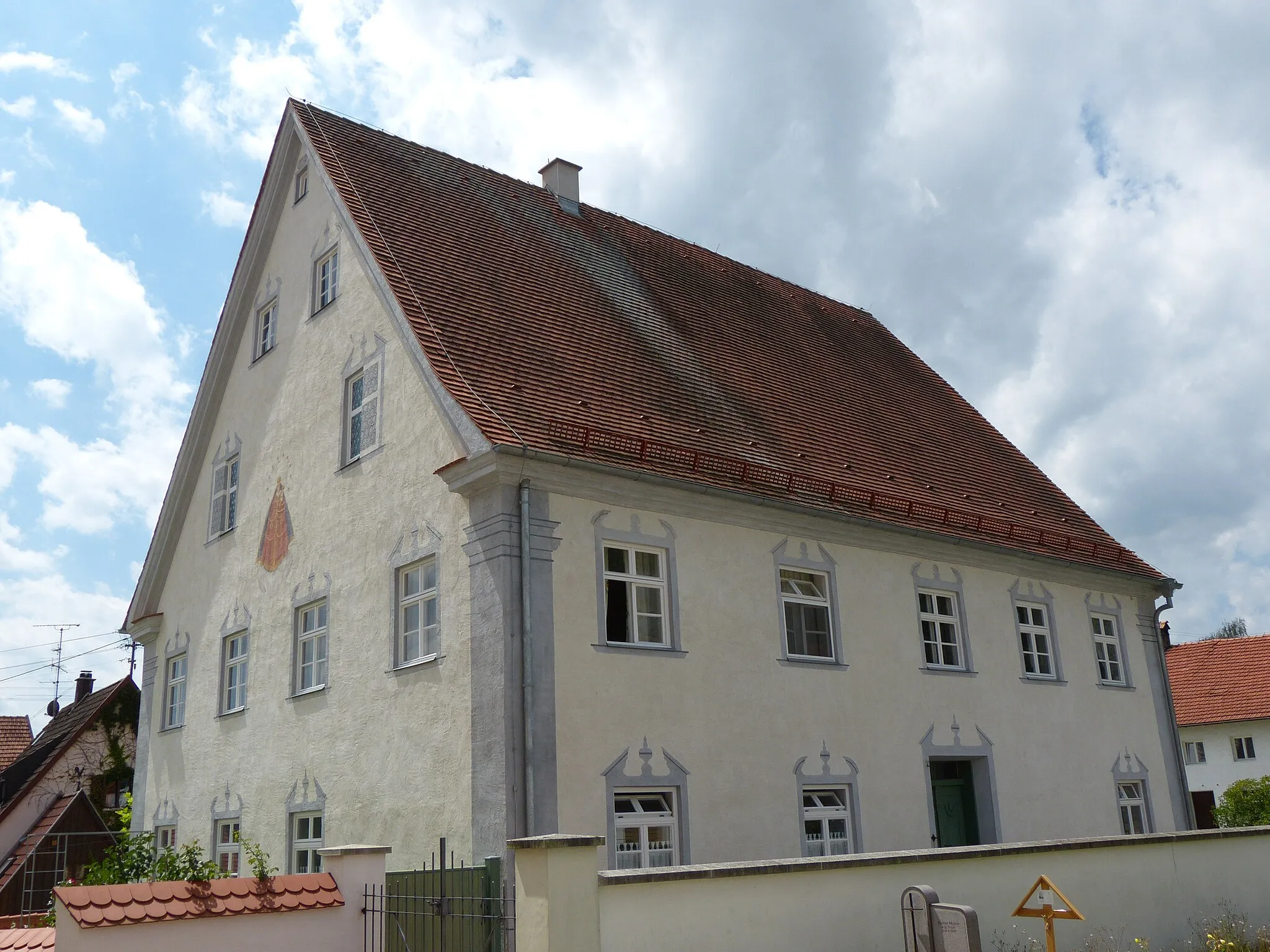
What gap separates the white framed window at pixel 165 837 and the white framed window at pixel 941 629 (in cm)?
1180

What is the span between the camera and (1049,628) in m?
19.0

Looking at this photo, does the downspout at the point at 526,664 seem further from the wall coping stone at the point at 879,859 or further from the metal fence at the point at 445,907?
the wall coping stone at the point at 879,859

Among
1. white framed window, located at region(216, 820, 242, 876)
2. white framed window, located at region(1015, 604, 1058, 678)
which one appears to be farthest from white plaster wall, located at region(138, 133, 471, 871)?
white framed window, located at region(1015, 604, 1058, 678)

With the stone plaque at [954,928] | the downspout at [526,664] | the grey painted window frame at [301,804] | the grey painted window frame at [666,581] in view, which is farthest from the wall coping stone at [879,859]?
the grey painted window frame at [301,804]

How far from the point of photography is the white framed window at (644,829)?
1252 centimetres

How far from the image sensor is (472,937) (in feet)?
35.6

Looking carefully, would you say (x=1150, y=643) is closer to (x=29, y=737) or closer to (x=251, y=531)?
(x=251, y=531)

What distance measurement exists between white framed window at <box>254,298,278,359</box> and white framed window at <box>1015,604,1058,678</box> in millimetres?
12448

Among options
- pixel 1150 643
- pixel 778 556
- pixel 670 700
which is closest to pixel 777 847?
pixel 670 700

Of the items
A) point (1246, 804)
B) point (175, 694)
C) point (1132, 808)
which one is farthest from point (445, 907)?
point (1246, 804)

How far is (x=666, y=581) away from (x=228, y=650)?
307 inches

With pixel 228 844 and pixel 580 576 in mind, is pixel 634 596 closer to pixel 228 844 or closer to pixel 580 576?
pixel 580 576

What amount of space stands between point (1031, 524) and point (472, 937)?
12494 millimetres

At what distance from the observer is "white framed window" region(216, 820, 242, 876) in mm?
16297
